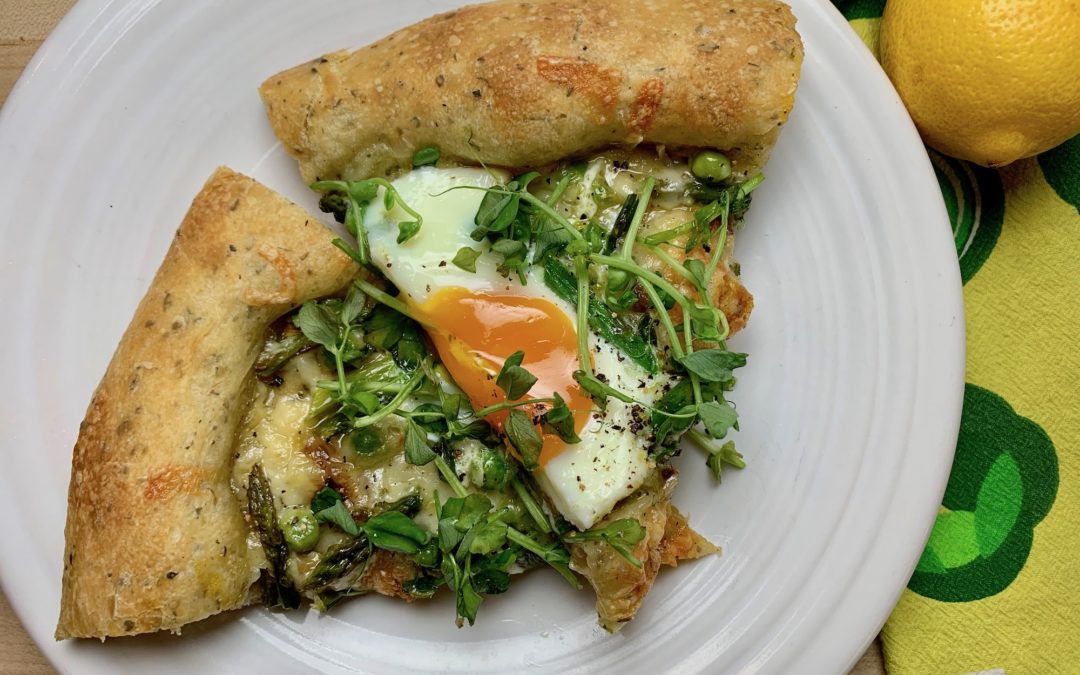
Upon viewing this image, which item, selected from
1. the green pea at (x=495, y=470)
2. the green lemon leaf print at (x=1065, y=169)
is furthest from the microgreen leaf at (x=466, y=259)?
the green lemon leaf print at (x=1065, y=169)

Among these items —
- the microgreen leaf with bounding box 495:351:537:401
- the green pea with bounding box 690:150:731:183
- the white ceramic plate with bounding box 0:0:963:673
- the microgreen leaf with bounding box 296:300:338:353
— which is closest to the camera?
the microgreen leaf with bounding box 495:351:537:401

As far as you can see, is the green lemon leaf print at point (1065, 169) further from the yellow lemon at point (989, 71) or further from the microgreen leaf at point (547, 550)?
the microgreen leaf at point (547, 550)

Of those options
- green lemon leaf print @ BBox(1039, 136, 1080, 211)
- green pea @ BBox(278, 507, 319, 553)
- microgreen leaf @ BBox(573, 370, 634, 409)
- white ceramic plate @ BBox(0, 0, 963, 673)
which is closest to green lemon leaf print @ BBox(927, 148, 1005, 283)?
green lemon leaf print @ BBox(1039, 136, 1080, 211)

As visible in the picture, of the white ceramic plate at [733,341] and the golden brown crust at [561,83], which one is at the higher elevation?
the golden brown crust at [561,83]

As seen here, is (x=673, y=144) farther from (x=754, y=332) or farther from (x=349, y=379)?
(x=349, y=379)

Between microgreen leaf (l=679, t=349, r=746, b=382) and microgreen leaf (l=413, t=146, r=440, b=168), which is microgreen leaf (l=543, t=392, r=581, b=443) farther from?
microgreen leaf (l=413, t=146, r=440, b=168)

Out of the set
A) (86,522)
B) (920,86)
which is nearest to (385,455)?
(86,522)
